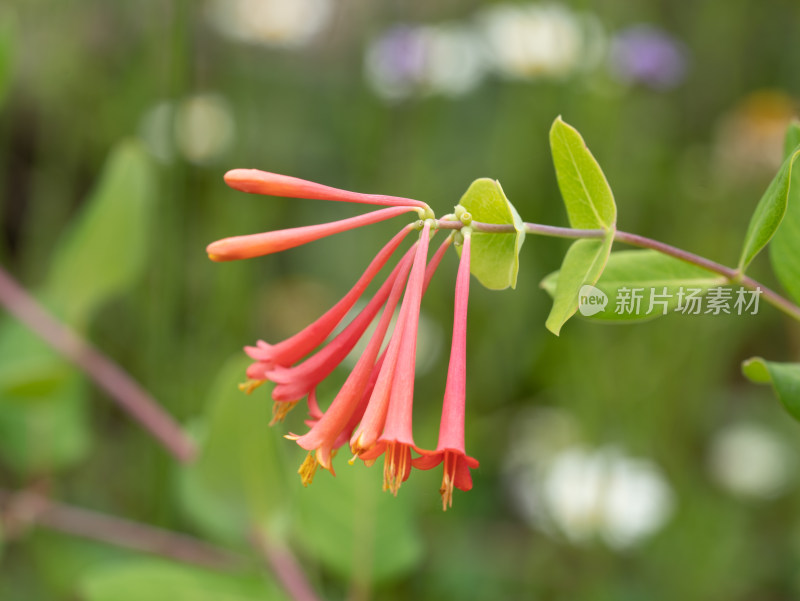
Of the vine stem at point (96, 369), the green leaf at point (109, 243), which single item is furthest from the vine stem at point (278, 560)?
the green leaf at point (109, 243)

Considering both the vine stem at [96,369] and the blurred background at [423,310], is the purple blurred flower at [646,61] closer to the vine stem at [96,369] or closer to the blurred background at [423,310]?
the blurred background at [423,310]

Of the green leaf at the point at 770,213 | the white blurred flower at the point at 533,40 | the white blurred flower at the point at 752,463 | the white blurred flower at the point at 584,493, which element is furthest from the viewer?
the white blurred flower at the point at 533,40

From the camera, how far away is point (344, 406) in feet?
1.62

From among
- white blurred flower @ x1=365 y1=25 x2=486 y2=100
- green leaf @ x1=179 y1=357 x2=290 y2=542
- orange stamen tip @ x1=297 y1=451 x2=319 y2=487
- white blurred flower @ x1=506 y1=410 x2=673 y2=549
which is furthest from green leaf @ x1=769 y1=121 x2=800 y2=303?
white blurred flower @ x1=365 y1=25 x2=486 y2=100

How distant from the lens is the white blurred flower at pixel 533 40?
1749mm

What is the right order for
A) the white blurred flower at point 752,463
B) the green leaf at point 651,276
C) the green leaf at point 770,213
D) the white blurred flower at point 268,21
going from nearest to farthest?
the green leaf at point 770,213 < the green leaf at point 651,276 < the white blurred flower at point 752,463 < the white blurred flower at point 268,21

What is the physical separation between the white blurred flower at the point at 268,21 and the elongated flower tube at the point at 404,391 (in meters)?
1.61

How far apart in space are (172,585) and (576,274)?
0.55 meters

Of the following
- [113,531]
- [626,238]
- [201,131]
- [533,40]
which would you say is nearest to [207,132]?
[201,131]

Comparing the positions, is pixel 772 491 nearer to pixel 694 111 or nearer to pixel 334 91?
pixel 694 111

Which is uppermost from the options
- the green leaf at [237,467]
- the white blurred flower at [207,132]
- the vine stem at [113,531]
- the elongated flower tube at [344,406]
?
the elongated flower tube at [344,406]

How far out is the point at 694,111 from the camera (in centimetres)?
240

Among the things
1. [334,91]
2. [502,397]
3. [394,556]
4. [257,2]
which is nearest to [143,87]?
[257,2]

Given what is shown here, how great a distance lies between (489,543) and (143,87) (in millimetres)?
1316
